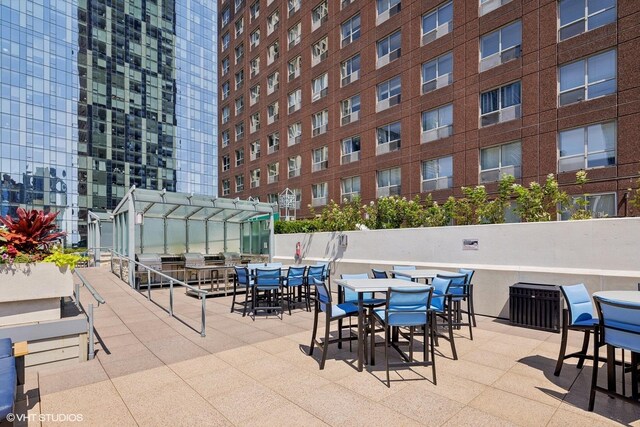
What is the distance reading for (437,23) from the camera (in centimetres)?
1883

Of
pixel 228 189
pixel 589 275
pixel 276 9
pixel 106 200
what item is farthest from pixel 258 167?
pixel 106 200

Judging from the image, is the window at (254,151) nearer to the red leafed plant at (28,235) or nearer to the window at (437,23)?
the window at (437,23)

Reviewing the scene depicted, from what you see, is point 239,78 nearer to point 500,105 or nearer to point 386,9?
point 386,9

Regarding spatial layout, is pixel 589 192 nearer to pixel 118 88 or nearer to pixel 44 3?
pixel 118 88

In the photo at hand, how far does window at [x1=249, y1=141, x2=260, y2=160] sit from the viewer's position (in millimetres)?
32062

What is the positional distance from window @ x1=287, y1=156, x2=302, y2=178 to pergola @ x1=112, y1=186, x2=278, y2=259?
9184 millimetres

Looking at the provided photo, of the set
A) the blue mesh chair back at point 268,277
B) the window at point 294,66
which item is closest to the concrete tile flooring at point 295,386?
the blue mesh chair back at point 268,277

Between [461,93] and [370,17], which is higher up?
[370,17]

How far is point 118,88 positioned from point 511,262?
222ft

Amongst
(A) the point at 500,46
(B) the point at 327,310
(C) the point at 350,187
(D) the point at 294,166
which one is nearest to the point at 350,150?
(C) the point at 350,187

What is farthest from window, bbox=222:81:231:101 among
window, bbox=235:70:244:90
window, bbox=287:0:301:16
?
window, bbox=287:0:301:16

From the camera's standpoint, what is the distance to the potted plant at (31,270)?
4.79m

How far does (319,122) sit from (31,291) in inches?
889

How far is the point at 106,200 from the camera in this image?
56625mm
